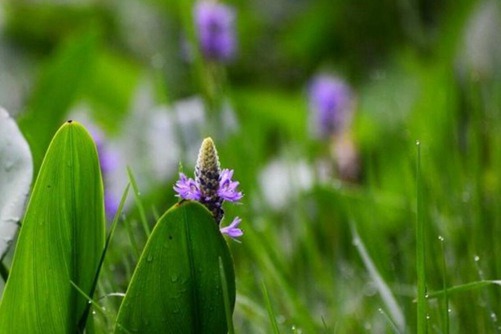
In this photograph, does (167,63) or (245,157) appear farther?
(167,63)

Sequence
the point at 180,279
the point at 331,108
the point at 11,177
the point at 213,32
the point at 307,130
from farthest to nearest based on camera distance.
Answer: the point at 307,130
the point at 331,108
the point at 213,32
the point at 11,177
the point at 180,279

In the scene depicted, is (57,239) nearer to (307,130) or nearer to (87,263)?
(87,263)

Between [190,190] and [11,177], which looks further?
[11,177]

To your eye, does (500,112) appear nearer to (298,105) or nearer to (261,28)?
(298,105)

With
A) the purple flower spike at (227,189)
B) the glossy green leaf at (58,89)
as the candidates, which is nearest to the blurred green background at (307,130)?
the glossy green leaf at (58,89)

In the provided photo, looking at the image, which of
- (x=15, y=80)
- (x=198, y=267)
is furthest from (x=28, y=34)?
(x=198, y=267)

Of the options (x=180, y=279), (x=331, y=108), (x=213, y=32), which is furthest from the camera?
(x=331, y=108)

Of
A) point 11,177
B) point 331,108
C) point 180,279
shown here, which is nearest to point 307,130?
point 331,108
